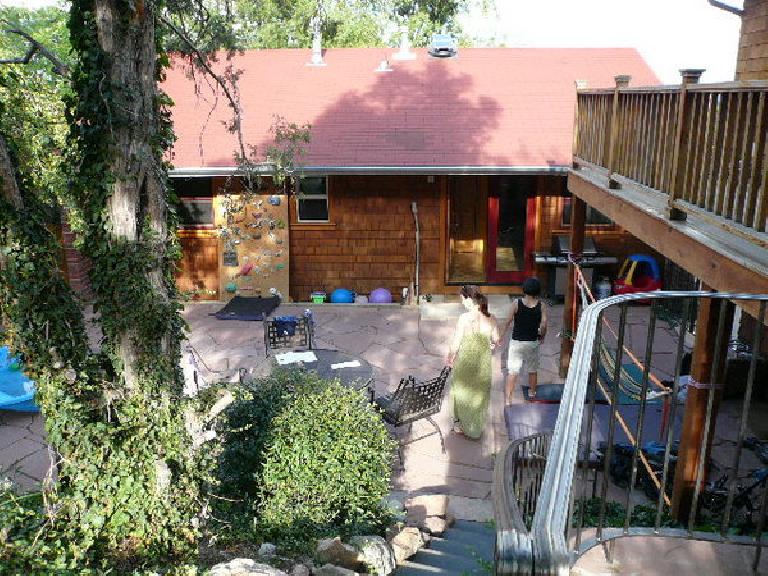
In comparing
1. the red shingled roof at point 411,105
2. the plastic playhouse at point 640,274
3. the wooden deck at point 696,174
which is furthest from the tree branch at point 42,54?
the plastic playhouse at point 640,274

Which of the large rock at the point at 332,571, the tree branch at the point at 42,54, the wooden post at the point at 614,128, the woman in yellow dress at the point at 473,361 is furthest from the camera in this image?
the woman in yellow dress at the point at 473,361

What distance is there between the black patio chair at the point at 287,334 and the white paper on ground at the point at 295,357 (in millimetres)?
685

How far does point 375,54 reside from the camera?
48.3 ft

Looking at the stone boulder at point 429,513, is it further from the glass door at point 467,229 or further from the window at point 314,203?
the window at point 314,203

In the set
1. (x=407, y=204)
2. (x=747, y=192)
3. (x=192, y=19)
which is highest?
(x=192, y=19)

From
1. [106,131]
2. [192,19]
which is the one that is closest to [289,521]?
[106,131]

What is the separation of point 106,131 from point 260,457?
2909mm

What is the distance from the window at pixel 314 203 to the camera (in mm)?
12570

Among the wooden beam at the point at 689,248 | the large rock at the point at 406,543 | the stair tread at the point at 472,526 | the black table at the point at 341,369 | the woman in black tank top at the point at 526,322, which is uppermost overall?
the wooden beam at the point at 689,248

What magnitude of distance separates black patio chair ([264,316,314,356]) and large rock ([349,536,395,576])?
4154 millimetres

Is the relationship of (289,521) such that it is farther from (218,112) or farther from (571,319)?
(218,112)

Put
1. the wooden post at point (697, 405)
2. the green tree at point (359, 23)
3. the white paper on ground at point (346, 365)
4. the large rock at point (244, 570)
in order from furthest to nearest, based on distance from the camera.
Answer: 1. the green tree at point (359, 23)
2. the white paper on ground at point (346, 365)
3. the wooden post at point (697, 405)
4. the large rock at point (244, 570)

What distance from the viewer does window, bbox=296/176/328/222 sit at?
1257 cm

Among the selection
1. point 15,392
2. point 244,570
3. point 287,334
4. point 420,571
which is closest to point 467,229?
point 287,334
